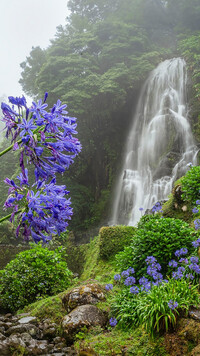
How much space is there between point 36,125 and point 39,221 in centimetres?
39

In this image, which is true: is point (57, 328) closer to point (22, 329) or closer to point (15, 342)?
point (22, 329)

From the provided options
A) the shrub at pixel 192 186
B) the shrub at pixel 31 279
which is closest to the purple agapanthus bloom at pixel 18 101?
the shrub at pixel 31 279

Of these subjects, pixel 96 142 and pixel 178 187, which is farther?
pixel 96 142

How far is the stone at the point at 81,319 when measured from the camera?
351cm

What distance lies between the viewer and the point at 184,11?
2412 centimetres

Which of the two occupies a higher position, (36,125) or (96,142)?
(96,142)

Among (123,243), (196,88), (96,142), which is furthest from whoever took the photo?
(96,142)

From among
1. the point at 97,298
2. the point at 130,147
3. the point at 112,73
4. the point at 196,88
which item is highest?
the point at 112,73

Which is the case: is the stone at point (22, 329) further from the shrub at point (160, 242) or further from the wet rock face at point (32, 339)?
the shrub at point (160, 242)

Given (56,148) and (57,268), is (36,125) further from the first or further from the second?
(57,268)

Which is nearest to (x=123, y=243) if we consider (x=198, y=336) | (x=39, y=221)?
(x=198, y=336)

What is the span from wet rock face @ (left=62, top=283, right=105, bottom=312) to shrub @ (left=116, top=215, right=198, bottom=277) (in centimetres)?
58

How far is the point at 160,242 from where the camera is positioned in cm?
410

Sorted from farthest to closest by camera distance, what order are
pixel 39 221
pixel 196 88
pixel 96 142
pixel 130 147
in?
pixel 96 142 < pixel 130 147 < pixel 196 88 < pixel 39 221
